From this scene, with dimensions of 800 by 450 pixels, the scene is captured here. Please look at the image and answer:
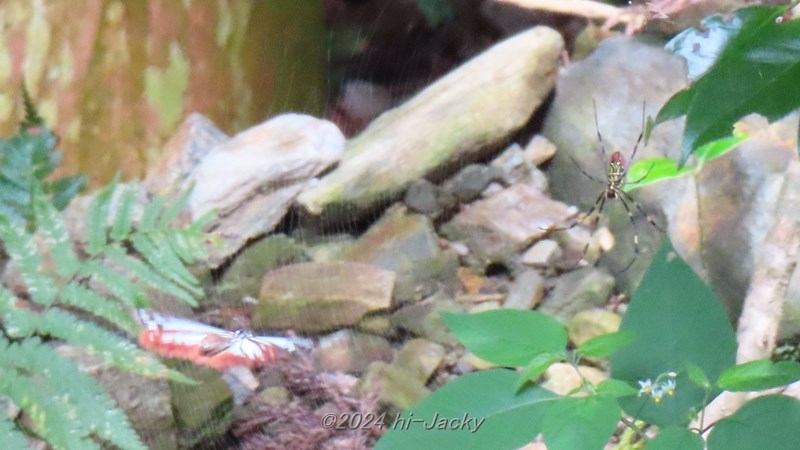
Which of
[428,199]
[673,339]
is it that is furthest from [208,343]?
[673,339]

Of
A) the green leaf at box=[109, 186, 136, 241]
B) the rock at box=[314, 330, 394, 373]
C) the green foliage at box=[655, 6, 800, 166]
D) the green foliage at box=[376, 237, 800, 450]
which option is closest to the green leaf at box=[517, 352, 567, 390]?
the green foliage at box=[376, 237, 800, 450]

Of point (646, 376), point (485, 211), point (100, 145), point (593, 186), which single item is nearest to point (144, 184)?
point (100, 145)

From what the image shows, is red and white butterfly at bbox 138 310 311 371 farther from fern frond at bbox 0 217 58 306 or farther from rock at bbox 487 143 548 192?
rock at bbox 487 143 548 192

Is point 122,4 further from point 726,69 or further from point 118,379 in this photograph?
point 726,69

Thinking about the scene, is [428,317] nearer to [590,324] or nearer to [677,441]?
[590,324]

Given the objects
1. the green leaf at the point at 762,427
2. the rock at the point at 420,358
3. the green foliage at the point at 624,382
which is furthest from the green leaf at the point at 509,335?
the rock at the point at 420,358

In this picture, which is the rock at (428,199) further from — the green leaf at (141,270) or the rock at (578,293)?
the green leaf at (141,270)
